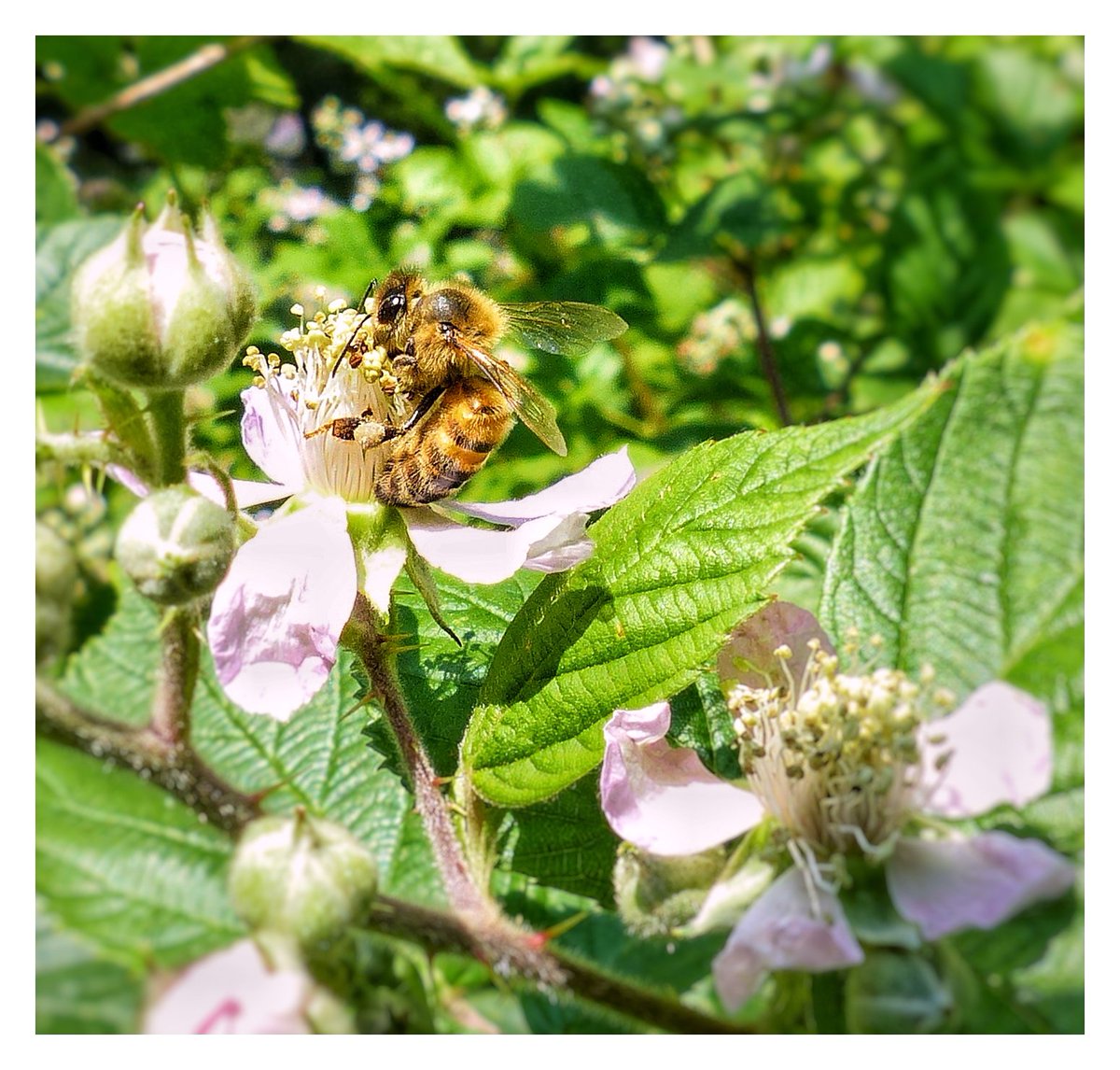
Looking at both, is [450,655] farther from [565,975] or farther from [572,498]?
[565,975]

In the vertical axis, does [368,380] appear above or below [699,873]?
above

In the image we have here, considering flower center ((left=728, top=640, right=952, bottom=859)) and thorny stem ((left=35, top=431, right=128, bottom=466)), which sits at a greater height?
thorny stem ((left=35, top=431, right=128, bottom=466))

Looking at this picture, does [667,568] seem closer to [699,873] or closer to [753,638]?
[753,638]

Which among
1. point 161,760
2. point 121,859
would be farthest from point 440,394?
point 121,859

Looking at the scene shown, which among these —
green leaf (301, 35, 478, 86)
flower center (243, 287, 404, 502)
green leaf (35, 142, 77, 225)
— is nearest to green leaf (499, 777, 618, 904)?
flower center (243, 287, 404, 502)

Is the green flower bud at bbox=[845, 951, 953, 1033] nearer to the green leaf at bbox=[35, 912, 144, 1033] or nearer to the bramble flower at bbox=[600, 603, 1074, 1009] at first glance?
the bramble flower at bbox=[600, 603, 1074, 1009]

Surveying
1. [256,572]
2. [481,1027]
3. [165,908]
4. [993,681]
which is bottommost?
[481,1027]
